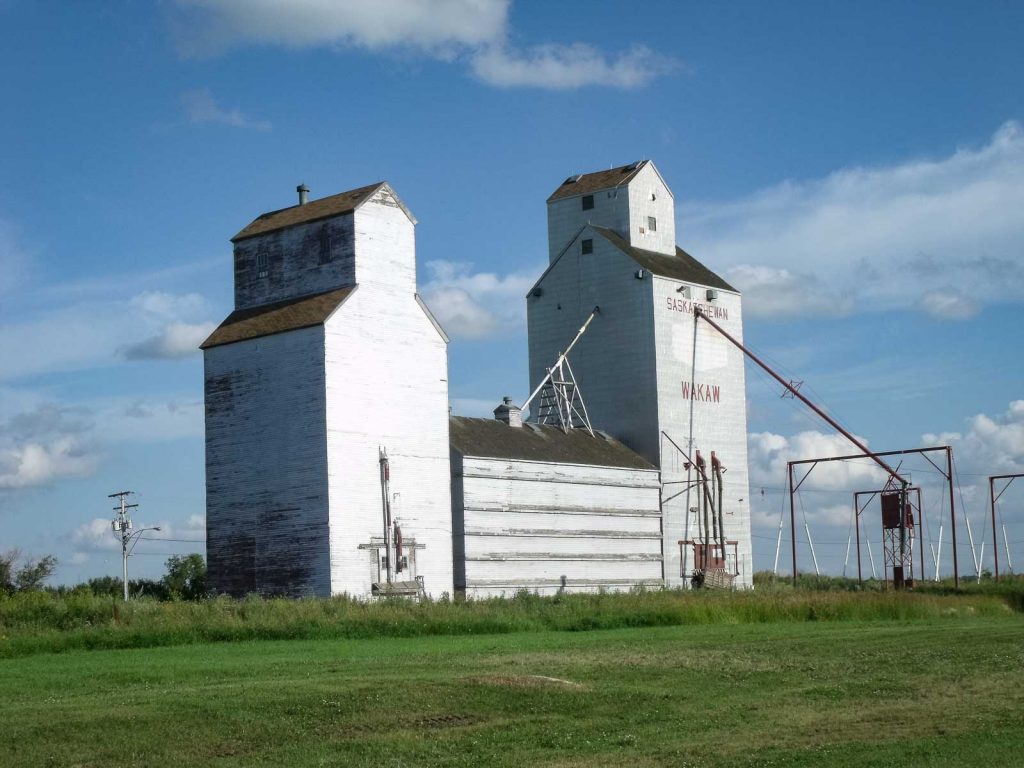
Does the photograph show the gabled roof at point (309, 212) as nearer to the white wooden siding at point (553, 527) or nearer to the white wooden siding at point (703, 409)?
the white wooden siding at point (553, 527)

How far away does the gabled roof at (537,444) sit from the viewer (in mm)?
50375

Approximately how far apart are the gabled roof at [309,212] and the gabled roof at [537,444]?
8.94 m

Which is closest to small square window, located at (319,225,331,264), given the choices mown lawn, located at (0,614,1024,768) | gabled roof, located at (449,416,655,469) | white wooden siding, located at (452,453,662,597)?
gabled roof, located at (449,416,655,469)

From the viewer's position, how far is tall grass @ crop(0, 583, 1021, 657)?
3366 cm

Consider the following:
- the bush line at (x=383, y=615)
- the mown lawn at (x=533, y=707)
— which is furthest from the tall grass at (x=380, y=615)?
the mown lawn at (x=533, y=707)

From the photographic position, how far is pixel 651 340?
5972cm

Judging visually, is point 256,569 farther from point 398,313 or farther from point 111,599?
point 398,313

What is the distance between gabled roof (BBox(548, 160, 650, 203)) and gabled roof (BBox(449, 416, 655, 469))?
12228 mm

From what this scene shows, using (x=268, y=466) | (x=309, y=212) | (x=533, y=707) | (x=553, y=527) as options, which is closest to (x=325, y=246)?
(x=309, y=212)

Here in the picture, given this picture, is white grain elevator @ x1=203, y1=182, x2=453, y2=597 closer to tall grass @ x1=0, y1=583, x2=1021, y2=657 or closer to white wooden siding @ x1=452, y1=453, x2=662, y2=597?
white wooden siding @ x1=452, y1=453, x2=662, y2=597

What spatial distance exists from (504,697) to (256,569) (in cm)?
2618

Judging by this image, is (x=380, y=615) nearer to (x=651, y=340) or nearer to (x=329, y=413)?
(x=329, y=413)

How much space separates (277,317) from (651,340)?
1902cm

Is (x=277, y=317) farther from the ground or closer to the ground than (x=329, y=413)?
farther from the ground
